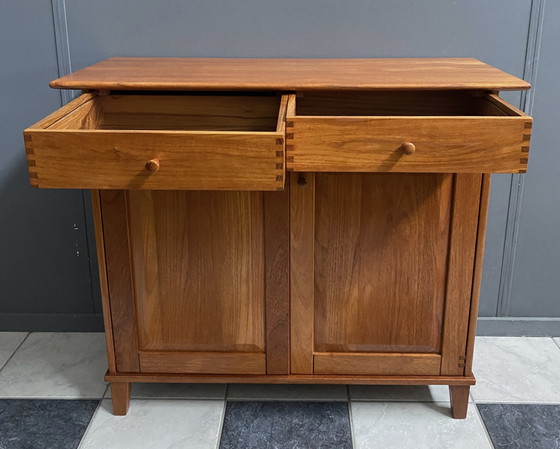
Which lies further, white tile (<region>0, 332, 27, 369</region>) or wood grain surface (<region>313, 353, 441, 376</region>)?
white tile (<region>0, 332, 27, 369</region>)

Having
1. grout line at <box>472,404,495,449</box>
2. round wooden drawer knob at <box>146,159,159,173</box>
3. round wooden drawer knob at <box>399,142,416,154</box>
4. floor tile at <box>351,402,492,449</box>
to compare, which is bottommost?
grout line at <box>472,404,495,449</box>

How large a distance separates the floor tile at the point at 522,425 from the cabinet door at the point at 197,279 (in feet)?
1.89

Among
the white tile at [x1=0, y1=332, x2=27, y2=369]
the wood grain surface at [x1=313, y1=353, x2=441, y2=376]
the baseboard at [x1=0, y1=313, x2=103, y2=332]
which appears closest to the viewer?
the wood grain surface at [x1=313, y1=353, x2=441, y2=376]

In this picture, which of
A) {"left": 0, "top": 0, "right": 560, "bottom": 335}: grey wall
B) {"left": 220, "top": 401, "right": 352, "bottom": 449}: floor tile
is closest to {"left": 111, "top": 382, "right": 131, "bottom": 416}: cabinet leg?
{"left": 220, "top": 401, "right": 352, "bottom": 449}: floor tile

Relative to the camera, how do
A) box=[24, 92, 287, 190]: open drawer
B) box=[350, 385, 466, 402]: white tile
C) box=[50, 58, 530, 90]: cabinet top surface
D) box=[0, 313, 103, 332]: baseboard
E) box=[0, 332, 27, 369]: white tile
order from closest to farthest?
box=[24, 92, 287, 190]: open drawer
box=[50, 58, 530, 90]: cabinet top surface
box=[350, 385, 466, 402]: white tile
box=[0, 332, 27, 369]: white tile
box=[0, 313, 103, 332]: baseboard

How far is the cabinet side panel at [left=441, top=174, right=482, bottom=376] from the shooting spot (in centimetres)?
161

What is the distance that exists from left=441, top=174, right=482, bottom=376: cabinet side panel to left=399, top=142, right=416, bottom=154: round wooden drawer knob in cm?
28

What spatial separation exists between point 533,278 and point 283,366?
3.01 ft

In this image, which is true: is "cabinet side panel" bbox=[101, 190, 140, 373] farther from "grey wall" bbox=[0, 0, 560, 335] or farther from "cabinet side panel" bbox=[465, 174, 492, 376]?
"cabinet side panel" bbox=[465, 174, 492, 376]

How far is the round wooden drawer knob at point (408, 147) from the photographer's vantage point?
53.2 inches

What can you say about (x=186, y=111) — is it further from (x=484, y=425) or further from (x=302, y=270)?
(x=484, y=425)

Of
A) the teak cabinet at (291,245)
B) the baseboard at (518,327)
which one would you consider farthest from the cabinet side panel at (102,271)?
the baseboard at (518,327)

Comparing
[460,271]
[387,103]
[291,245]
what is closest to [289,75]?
[387,103]

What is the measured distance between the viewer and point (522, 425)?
1774mm
